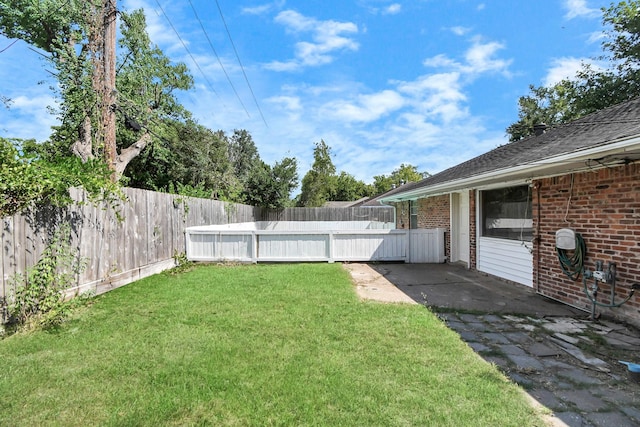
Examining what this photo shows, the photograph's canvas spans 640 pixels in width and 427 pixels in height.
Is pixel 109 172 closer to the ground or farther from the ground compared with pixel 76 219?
farther from the ground

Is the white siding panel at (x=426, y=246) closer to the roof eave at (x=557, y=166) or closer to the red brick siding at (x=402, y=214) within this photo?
the roof eave at (x=557, y=166)

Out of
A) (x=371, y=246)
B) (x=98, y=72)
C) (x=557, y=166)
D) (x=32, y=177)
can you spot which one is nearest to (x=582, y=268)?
(x=557, y=166)

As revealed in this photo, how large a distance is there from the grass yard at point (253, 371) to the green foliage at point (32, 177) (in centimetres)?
154

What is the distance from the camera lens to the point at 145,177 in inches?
907

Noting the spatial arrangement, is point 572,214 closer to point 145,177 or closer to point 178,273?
point 178,273

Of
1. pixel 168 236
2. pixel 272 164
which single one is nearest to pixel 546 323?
pixel 168 236

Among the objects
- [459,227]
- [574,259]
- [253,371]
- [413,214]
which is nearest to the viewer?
[253,371]

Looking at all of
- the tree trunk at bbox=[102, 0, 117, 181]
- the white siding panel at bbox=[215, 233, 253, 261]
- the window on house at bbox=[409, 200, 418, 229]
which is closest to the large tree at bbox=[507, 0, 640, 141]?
the window on house at bbox=[409, 200, 418, 229]

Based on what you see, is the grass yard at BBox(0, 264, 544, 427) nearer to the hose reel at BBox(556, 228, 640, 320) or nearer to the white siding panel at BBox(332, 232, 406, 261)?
the hose reel at BBox(556, 228, 640, 320)

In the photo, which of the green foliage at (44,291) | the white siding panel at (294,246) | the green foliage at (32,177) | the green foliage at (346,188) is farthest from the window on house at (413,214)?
the green foliage at (346,188)

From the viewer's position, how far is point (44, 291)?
13.1 feet

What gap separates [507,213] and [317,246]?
470 centimetres

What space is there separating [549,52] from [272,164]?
51.5 feet

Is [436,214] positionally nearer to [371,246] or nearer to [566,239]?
[371,246]
